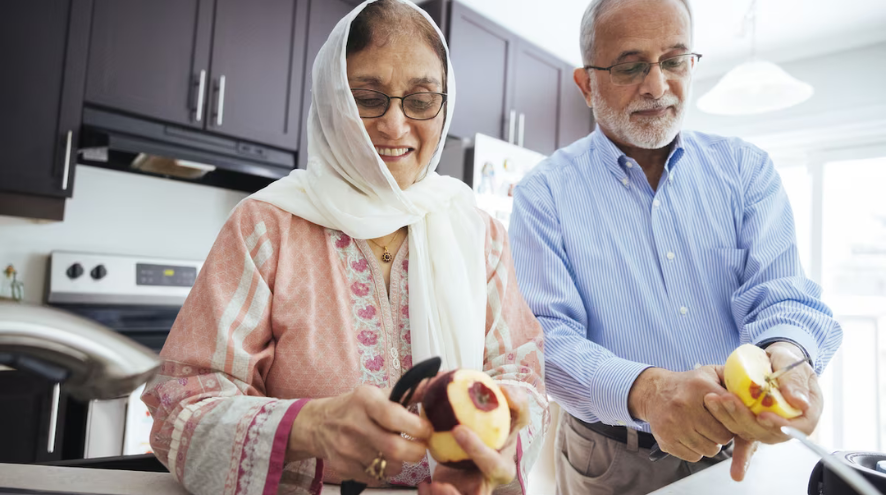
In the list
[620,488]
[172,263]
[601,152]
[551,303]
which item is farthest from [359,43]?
[172,263]

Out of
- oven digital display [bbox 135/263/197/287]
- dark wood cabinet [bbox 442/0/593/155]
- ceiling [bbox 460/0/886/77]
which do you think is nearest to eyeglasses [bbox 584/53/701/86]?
dark wood cabinet [bbox 442/0/593/155]

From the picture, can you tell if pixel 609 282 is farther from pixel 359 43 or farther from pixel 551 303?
pixel 359 43

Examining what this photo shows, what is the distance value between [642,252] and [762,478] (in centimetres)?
51

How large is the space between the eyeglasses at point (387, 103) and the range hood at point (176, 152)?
172 centimetres

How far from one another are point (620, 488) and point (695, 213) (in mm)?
624

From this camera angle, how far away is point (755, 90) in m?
2.44

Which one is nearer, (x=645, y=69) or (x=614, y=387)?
(x=614, y=387)

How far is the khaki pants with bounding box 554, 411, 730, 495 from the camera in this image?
1.20 metres

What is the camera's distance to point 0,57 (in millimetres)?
2088

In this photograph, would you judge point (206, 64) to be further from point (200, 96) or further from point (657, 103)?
point (657, 103)

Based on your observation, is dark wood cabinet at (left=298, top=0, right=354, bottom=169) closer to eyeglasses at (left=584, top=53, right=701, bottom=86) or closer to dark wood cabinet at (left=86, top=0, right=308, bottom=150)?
dark wood cabinet at (left=86, top=0, right=308, bottom=150)

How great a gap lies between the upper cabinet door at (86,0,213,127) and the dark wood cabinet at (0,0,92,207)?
0.06 m

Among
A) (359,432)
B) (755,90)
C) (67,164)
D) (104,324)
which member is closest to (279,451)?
(359,432)

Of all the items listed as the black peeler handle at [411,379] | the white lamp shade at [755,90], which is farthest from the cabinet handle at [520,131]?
the black peeler handle at [411,379]
